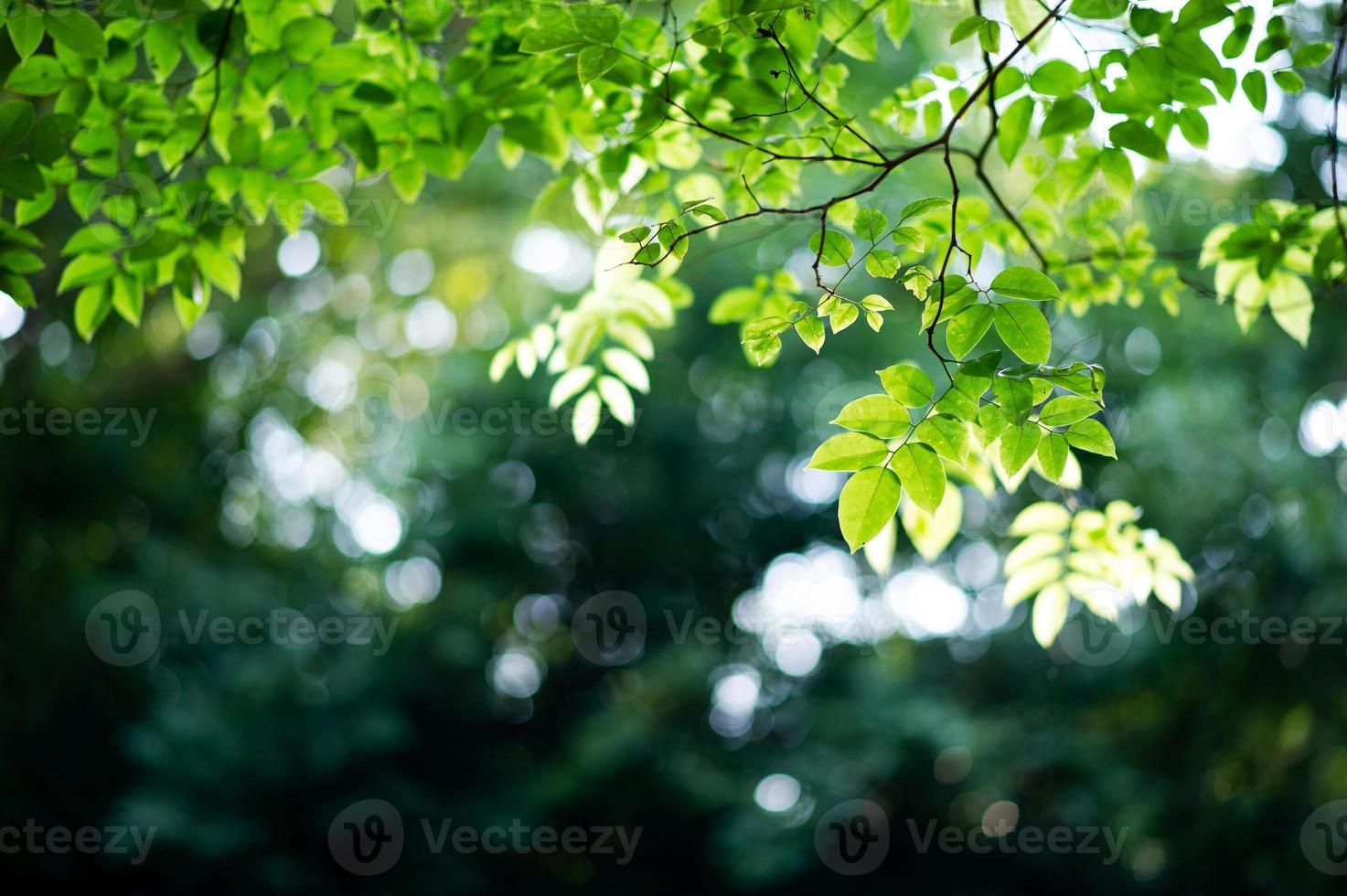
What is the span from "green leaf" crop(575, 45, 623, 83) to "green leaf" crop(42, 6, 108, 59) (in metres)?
0.63

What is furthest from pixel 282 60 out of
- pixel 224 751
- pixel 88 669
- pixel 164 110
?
pixel 88 669

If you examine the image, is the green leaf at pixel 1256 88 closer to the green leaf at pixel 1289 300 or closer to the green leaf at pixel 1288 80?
the green leaf at pixel 1288 80

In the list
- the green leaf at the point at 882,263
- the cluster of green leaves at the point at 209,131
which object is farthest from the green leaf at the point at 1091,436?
the cluster of green leaves at the point at 209,131

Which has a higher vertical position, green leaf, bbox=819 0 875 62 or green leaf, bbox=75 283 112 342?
green leaf, bbox=819 0 875 62

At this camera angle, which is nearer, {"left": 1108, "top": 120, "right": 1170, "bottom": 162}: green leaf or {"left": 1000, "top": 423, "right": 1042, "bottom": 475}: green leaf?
{"left": 1000, "top": 423, "right": 1042, "bottom": 475}: green leaf

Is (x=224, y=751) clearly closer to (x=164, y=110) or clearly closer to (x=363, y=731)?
(x=363, y=731)

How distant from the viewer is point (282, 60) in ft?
4.58

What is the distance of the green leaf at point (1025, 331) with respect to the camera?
1.03 meters

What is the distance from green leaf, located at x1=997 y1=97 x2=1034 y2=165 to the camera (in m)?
1.34

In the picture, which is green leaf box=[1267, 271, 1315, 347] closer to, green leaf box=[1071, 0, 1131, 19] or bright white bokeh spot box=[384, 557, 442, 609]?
green leaf box=[1071, 0, 1131, 19]

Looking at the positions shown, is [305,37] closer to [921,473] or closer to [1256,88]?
[921,473]

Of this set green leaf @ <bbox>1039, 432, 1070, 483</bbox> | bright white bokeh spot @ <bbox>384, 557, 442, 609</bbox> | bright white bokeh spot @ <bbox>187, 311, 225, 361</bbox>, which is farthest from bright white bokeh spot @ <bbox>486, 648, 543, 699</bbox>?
green leaf @ <bbox>1039, 432, 1070, 483</bbox>

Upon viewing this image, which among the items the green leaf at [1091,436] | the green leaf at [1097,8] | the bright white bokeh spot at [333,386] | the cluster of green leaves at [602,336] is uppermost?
the green leaf at [1097,8]

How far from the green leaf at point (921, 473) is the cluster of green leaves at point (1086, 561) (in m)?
0.73
